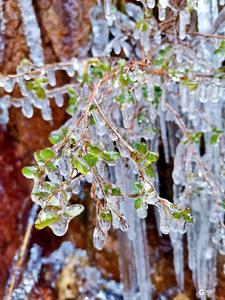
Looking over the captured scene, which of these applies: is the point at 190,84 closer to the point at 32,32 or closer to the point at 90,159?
the point at 90,159

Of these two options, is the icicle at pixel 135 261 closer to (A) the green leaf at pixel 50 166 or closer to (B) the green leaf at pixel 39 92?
(B) the green leaf at pixel 39 92

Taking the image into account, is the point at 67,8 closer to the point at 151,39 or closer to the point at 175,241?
the point at 151,39

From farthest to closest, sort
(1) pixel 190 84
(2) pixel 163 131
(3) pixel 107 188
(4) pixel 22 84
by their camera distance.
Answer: (2) pixel 163 131 < (4) pixel 22 84 < (1) pixel 190 84 < (3) pixel 107 188

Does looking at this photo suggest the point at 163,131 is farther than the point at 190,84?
Yes

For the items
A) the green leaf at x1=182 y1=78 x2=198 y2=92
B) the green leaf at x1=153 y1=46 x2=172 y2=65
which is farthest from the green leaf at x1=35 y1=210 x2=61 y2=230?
the green leaf at x1=153 y1=46 x2=172 y2=65

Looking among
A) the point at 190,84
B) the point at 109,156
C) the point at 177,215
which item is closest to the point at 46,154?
the point at 109,156

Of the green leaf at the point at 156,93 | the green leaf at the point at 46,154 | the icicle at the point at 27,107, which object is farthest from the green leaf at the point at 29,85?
the green leaf at the point at 46,154

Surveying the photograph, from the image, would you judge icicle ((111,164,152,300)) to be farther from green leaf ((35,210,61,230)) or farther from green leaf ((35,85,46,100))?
green leaf ((35,210,61,230))
